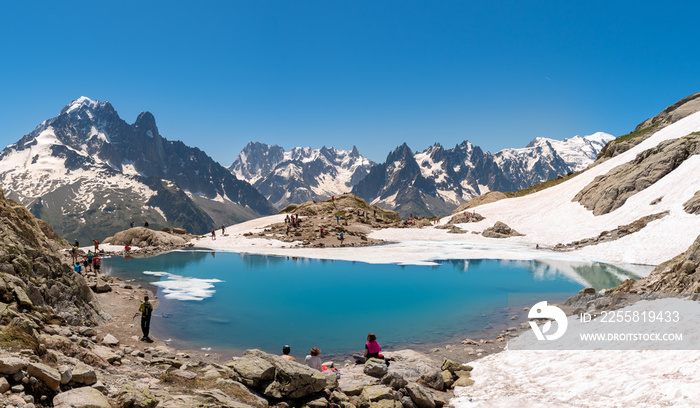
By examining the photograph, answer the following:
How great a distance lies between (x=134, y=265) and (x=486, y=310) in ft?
148

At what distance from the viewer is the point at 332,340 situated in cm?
2272

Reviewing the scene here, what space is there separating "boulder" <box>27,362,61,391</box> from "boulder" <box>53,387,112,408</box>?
12.8 inches

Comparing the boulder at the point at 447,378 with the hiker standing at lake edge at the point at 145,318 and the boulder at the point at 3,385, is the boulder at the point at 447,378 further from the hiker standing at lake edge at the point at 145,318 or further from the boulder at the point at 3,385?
the hiker standing at lake edge at the point at 145,318

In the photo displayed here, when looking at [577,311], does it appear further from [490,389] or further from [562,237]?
[562,237]

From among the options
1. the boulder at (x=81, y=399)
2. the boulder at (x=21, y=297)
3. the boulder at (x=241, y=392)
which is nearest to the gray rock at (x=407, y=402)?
the boulder at (x=241, y=392)

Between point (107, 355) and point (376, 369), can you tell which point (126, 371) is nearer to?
point (107, 355)

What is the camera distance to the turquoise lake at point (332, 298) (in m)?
23.4

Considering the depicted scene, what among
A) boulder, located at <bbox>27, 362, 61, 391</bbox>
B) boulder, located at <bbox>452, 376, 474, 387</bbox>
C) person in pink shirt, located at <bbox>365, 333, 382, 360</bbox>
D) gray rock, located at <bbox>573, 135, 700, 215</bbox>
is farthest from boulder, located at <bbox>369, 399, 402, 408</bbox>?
gray rock, located at <bbox>573, 135, 700, 215</bbox>

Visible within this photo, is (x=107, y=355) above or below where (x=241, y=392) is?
above

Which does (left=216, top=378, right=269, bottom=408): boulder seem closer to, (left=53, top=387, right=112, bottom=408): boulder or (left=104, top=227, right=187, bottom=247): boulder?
(left=53, top=387, right=112, bottom=408): boulder

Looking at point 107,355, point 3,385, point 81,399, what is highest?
point 3,385

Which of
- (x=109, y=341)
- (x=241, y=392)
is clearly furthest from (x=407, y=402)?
(x=109, y=341)

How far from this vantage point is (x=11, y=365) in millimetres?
8453

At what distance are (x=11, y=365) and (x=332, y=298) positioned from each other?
26583mm
